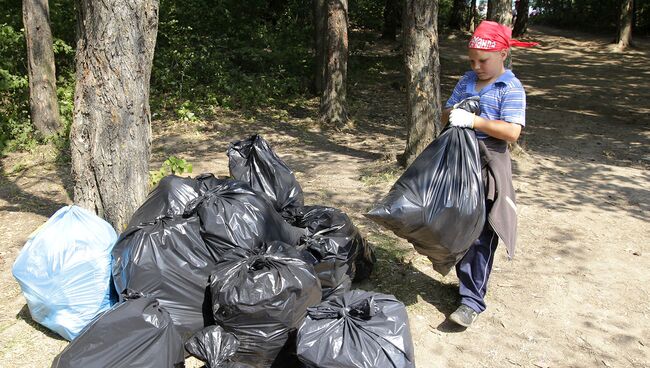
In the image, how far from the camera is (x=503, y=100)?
300cm

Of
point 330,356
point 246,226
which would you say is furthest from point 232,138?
point 330,356

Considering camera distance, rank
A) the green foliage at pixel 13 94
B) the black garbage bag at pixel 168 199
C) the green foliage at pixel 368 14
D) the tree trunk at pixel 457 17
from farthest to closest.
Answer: the tree trunk at pixel 457 17 → the green foliage at pixel 368 14 → the green foliage at pixel 13 94 → the black garbage bag at pixel 168 199

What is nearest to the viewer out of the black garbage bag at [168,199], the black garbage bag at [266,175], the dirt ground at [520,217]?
the dirt ground at [520,217]

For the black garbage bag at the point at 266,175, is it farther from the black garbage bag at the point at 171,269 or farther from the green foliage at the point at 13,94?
the green foliage at the point at 13,94

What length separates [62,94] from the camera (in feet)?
29.2

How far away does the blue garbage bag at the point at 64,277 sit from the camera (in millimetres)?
3076

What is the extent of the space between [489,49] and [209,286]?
1.91m

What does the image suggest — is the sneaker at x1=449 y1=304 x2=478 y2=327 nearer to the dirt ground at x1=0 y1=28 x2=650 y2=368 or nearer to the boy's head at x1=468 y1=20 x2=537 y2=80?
the dirt ground at x1=0 y1=28 x2=650 y2=368

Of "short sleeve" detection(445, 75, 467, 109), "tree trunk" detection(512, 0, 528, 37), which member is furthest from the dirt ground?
"tree trunk" detection(512, 0, 528, 37)

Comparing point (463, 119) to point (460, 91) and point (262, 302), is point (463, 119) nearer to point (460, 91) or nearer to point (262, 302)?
point (460, 91)


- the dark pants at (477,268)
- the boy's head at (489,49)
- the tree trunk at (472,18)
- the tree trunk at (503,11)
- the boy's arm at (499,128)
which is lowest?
the dark pants at (477,268)

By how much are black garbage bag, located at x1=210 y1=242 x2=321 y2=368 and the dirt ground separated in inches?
15.2

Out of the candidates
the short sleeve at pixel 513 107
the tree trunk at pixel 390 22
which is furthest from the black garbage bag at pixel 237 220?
the tree trunk at pixel 390 22

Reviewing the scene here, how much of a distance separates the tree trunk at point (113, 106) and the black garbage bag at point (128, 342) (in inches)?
48.1
